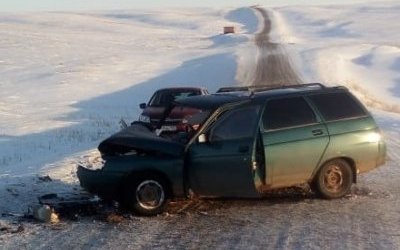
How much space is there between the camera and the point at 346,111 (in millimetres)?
10492

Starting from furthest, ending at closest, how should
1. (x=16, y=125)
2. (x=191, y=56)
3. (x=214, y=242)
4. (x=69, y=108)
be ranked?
(x=191, y=56) < (x=69, y=108) < (x=16, y=125) < (x=214, y=242)

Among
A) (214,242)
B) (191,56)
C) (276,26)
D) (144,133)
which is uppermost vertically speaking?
(276,26)

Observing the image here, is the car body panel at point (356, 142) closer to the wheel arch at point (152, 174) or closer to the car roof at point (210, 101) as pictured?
the car roof at point (210, 101)

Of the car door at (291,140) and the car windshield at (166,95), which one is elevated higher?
the car windshield at (166,95)

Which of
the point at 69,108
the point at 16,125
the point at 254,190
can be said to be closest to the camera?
the point at 254,190

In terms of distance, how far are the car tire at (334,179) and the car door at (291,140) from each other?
217mm

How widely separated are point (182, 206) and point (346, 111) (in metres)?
2.64

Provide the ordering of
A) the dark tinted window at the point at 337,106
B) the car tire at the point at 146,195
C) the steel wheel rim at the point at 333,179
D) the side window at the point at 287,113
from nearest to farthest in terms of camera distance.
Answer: the car tire at the point at 146,195 → the side window at the point at 287,113 → the steel wheel rim at the point at 333,179 → the dark tinted window at the point at 337,106

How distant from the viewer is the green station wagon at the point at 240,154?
9406 mm

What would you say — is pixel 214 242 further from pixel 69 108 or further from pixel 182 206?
pixel 69 108

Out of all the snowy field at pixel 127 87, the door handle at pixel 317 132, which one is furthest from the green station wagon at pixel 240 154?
the snowy field at pixel 127 87

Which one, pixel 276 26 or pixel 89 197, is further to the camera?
pixel 276 26

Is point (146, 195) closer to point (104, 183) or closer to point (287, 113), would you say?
point (104, 183)

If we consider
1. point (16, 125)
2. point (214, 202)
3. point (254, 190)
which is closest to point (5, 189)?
point (214, 202)
